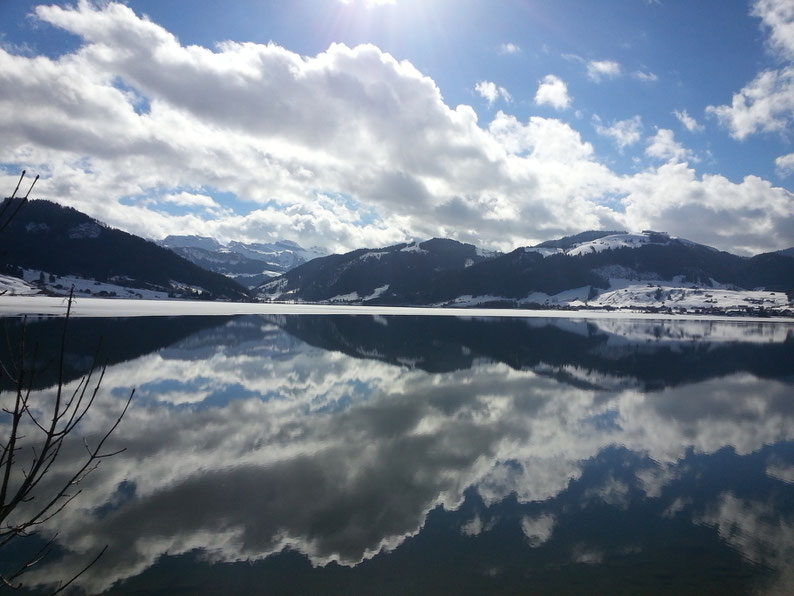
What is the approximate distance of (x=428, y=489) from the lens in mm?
20062

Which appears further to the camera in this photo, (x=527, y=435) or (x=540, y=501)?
(x=527, y=435)

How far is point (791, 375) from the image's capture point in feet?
179

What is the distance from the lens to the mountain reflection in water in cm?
1457

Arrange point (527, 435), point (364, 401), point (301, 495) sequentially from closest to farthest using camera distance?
1. point (301, 495)
2. point (527, 435)
3. point (364, 401)

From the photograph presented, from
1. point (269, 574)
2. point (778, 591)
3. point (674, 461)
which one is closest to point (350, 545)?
point (269, 574)

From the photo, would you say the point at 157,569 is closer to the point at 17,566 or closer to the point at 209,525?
the point at 209,525

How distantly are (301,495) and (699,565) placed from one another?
46.2 feet

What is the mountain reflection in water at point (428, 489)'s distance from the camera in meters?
14.6

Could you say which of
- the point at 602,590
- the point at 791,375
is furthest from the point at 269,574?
the point at 791,375

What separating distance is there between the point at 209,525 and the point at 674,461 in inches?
892

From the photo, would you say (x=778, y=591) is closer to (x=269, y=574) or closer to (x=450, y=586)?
(x=450, y=586)

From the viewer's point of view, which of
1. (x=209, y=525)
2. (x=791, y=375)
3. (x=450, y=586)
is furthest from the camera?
(x=791, y=375)

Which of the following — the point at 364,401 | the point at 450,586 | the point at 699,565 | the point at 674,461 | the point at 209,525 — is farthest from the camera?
the point at 364,401

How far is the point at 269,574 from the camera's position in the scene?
46.6 ft
